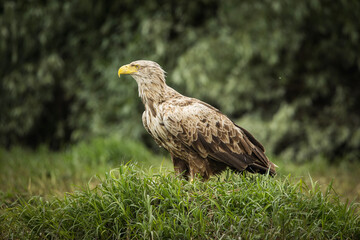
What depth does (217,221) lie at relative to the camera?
3.48 meters

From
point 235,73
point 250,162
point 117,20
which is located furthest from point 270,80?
point 250,162

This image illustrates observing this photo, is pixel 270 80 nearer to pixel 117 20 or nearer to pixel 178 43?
pixel 178 43

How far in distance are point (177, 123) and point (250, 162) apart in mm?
812

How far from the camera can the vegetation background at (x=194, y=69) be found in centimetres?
805

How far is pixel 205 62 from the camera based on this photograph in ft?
27.3

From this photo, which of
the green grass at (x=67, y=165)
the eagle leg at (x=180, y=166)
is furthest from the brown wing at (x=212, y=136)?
the green grass at (x=67, y=165)

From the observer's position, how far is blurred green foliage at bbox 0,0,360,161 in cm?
820

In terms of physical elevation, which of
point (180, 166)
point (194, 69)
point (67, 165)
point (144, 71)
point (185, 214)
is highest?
point (144, 71)

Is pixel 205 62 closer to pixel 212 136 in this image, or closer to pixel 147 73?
pixel 147 73

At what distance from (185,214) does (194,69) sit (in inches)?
198

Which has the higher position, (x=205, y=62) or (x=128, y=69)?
(x=128, y=69)

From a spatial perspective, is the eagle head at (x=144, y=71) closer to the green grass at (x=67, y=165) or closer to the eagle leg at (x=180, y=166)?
the eagle leg at (x=180, y=166)

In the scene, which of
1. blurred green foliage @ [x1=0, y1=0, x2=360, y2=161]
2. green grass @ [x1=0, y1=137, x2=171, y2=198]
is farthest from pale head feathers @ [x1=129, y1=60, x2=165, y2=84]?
blurred green foliage @ [x1=0, y1=0, x2=360, y2=161]

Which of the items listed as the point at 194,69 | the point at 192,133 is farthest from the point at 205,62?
the point at 192,133
